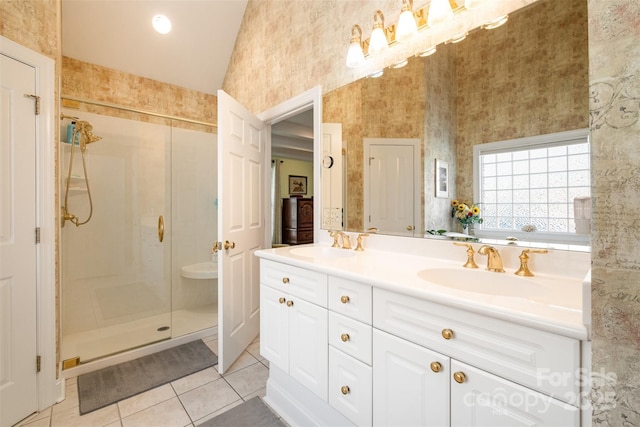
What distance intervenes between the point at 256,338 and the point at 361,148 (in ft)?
6.20

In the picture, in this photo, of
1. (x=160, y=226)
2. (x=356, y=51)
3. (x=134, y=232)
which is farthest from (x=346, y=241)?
(x=134, y=232)

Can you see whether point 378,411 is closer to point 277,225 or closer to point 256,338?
point 256,338

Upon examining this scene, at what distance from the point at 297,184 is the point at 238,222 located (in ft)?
14.7

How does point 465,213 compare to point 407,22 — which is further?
point 407,22

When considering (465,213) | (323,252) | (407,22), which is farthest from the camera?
(323,252)

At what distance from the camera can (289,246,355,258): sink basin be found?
5.61 feet

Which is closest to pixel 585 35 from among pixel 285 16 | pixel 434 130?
pixel 434 130

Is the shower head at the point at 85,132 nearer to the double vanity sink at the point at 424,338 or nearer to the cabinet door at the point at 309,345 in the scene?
the double vanity sink at the point at 424,338

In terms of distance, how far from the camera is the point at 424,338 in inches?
36.6

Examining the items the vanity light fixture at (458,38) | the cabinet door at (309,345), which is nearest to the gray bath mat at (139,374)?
the cabinet door at (309,345)

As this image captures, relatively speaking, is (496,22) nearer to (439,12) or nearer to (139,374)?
(439,12)

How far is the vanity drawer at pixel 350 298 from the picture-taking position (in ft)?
3.65

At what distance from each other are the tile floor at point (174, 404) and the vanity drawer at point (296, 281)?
29.9 inches

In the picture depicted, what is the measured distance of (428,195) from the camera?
1439 millimetres
